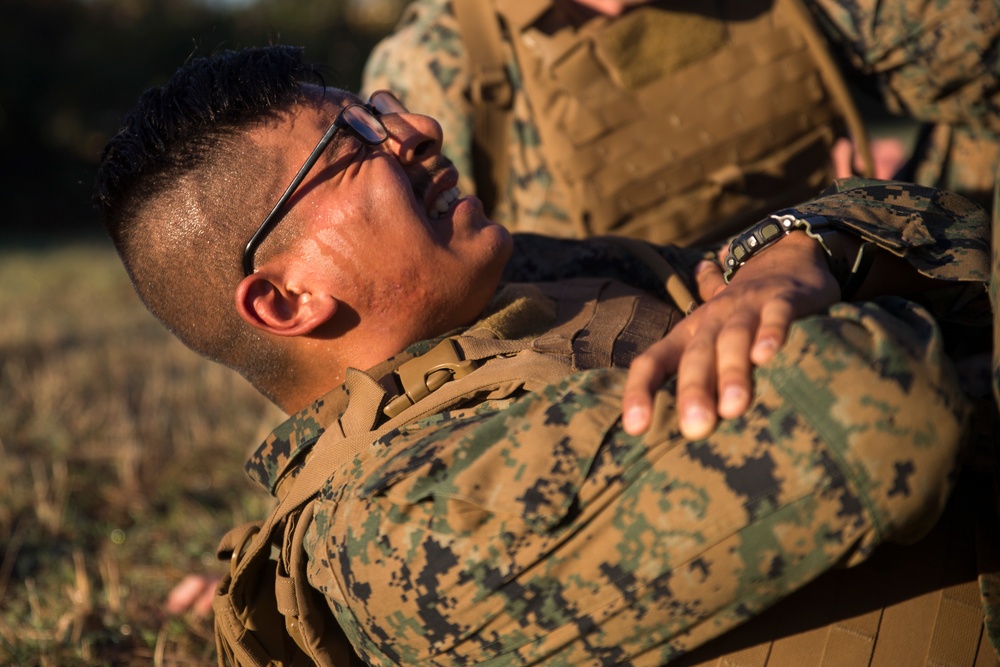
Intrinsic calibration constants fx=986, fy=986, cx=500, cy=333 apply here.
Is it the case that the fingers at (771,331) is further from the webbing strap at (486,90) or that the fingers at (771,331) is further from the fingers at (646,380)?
the webbing strap at (486,90)

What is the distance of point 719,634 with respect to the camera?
1607mm

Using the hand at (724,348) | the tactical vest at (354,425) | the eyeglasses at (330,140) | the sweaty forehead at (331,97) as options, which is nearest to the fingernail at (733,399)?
the hand at (724,348)

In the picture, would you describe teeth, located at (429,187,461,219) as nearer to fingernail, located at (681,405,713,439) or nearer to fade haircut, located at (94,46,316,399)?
fade haircut, located at (94,46,316,399)

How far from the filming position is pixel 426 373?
1.98m

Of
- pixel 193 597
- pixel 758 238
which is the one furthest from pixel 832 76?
pixel 193 597

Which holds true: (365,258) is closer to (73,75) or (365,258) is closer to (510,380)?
(510,380)

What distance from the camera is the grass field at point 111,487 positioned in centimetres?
285

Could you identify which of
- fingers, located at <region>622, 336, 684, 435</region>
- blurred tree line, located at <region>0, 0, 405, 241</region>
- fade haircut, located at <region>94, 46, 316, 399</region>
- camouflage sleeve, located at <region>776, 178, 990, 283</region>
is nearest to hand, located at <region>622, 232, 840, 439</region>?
fingers, located at <region>622, 336, 684, 435</region>

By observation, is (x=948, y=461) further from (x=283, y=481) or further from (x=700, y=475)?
(x=283, y=481)

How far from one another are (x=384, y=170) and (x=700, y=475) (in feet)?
3.87

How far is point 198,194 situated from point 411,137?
521 millimetres

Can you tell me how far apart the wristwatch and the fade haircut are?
1.06m

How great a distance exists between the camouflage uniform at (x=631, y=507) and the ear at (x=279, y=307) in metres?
0.53

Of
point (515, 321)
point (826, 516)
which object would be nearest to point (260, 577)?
point (515, 321)
